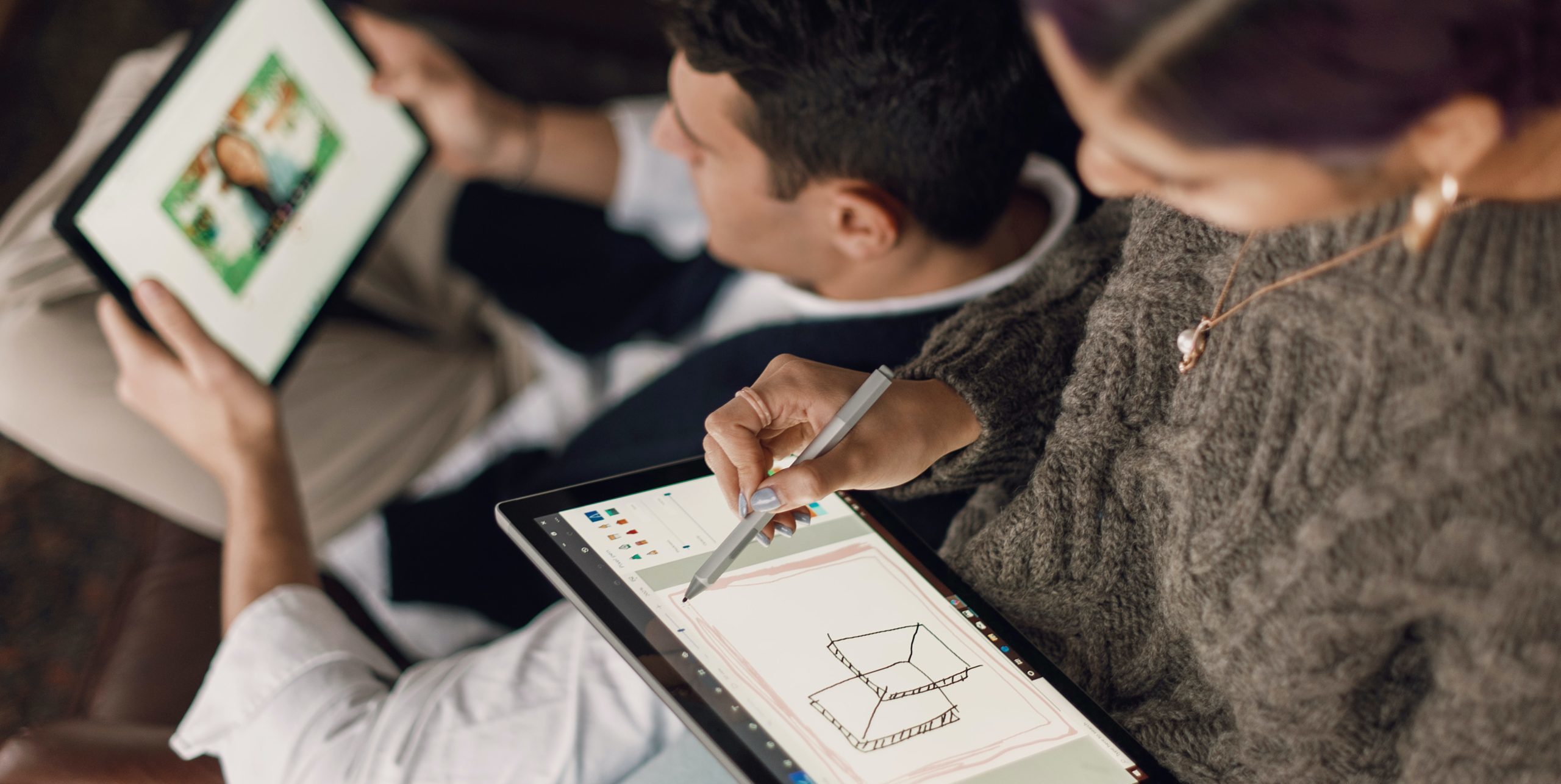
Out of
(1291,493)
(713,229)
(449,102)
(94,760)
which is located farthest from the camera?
(449,102)

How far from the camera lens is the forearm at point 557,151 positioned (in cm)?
136

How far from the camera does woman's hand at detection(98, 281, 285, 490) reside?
3.07 ft

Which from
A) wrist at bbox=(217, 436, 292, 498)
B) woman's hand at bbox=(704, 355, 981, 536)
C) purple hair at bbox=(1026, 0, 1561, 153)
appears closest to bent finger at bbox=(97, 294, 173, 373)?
wrist at bbox=(217, 436, 292, 498)

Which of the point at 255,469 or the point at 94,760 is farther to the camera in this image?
the point at 255,469

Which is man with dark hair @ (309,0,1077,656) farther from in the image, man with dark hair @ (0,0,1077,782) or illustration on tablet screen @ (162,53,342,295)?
illustration on tablet screen @ (162,53,342,295)

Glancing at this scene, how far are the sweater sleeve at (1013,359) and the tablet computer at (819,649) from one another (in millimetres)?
102

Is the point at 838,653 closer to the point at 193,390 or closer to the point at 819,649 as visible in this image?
the point at 819,649

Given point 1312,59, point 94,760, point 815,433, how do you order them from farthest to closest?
1. point 94,760
2. point 815,433
3. point 1312,59

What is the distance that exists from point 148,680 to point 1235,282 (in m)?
1.01

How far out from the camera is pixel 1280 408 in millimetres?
565

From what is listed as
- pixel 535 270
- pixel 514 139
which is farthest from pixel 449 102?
pixel 535 270

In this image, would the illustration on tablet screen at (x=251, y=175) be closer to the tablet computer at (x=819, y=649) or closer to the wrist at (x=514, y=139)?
the wrist at (x=514, y=139)

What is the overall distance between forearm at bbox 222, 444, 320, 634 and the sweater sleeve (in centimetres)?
58

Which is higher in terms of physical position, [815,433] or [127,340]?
[127,340]
